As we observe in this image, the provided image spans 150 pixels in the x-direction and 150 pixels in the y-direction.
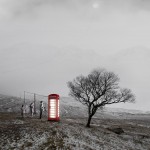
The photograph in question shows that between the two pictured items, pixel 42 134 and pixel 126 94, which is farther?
pixel 126 94

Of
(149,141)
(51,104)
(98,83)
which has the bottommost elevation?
(149,141)

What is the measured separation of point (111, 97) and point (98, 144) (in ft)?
48.2

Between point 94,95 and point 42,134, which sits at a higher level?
point 94,95

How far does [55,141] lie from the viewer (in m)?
24.2

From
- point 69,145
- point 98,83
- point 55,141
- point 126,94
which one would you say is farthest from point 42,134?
Answer: point 126,94

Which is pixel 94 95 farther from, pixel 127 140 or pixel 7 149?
pixel 7 149

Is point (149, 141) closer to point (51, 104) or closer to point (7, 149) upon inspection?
point (51, 104)

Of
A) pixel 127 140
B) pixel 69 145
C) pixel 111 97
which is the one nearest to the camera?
pixel 69 145

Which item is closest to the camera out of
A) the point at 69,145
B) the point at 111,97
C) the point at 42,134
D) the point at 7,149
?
the point at 7,149

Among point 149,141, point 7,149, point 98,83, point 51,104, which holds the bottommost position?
point 149,141

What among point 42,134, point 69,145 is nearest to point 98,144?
point 69,145

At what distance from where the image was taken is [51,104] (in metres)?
36.3

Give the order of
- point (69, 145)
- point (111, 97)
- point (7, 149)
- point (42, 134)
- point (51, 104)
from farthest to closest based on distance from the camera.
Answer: point (111, 97), point (51, 104), point (42, 134), point (69, 145), point (7, 149)

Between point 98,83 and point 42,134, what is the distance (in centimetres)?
1747
